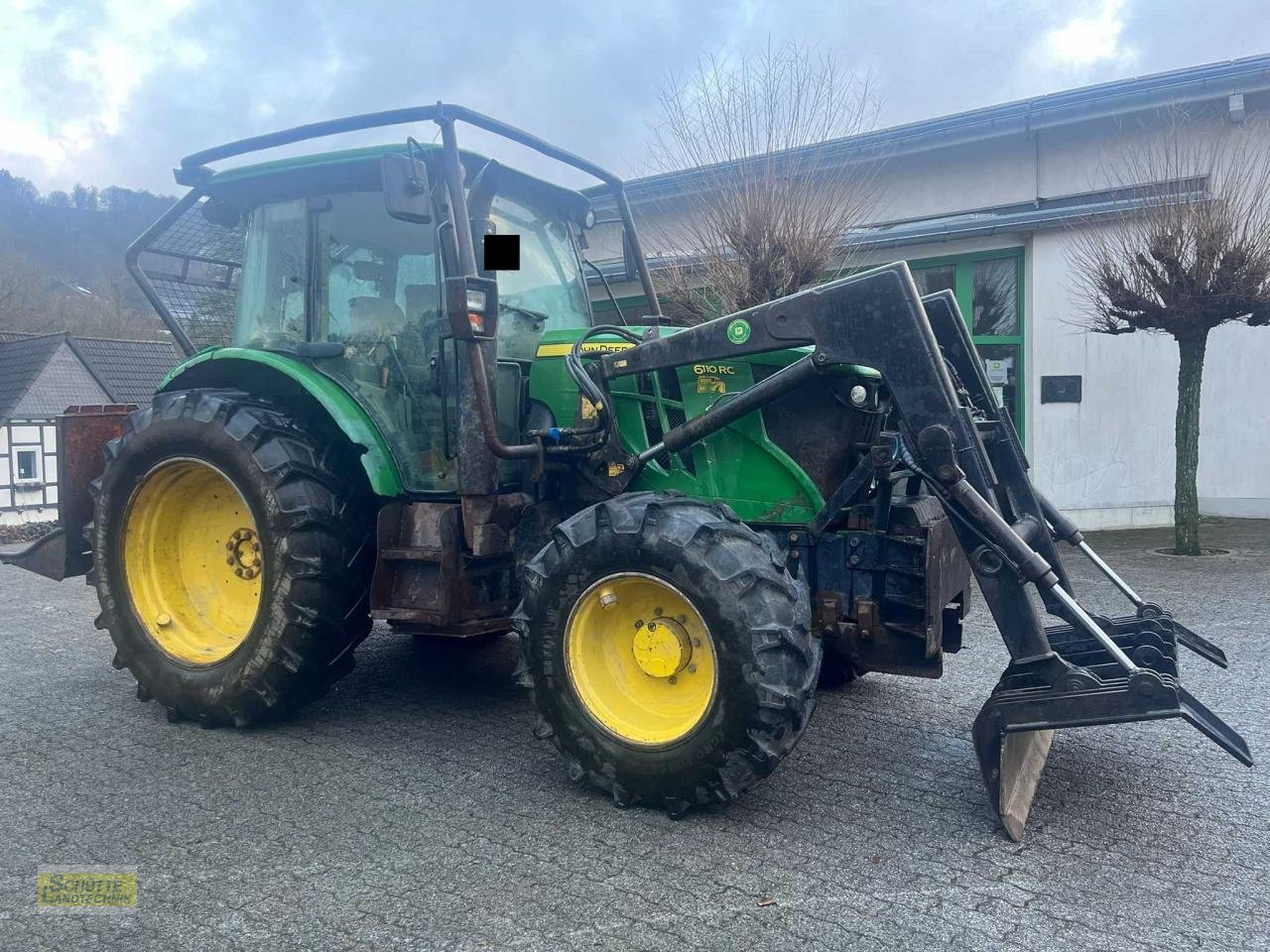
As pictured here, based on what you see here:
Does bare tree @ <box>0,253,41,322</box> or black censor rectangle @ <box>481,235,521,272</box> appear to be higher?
bare tree @ <box>0,253,41,322</box>

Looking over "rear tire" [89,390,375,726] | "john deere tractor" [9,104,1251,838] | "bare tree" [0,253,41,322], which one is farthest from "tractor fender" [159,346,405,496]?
"bare tree" [0,253,41,322]

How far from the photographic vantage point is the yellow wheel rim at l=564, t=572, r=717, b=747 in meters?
3.67

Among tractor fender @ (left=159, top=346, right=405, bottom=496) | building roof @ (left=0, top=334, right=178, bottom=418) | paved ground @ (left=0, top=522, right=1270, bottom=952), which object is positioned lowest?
paved ground @ (left=0, top=522, right=1270, bottom=952)

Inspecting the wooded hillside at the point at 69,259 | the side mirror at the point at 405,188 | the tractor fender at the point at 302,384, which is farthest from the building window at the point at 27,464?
the side mirror at the point at 405,188

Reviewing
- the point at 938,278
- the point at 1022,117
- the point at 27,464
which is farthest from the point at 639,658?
the point at 27,464

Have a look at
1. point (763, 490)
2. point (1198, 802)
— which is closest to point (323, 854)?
point (763, 490)

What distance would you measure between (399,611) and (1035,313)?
30.1 ft

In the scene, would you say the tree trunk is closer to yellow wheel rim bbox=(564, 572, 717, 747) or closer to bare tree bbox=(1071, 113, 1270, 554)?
bare tree bbox=(1071, 113, 1270, 554)

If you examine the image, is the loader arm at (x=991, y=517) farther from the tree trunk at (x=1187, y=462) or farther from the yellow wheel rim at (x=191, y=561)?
the tree trunk at (x=1187, y=462)

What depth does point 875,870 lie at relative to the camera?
3.11m

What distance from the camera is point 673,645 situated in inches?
145

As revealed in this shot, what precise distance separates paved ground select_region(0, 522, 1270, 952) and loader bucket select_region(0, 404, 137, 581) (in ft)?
2.33

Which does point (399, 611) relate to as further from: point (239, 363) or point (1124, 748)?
point (1124, 748)

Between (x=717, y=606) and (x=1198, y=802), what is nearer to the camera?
(x=717, y=606)
